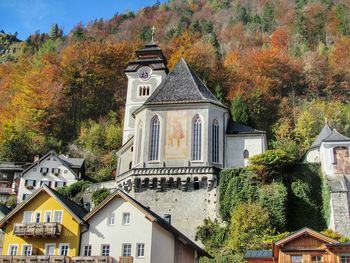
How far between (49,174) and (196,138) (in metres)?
21.0

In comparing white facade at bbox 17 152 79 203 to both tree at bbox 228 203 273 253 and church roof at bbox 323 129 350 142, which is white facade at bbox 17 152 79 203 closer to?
tree at bbox 228 203 273 253

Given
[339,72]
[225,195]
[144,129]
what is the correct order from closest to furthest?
1. [225,195]
2. [144,129]
3. [339,72]

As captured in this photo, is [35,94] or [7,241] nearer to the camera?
[7,241]

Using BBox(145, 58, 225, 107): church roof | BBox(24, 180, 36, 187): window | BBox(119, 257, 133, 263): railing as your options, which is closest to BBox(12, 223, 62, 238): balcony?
BBox(119, 257, 133, 263): railing

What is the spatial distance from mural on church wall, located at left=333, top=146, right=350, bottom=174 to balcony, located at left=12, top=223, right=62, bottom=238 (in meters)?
20.1

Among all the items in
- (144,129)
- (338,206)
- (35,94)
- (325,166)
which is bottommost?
(338,206)

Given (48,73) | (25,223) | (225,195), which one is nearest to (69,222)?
(25,223)

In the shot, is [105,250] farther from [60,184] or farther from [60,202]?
[60,184]

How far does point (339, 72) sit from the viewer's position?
214ft

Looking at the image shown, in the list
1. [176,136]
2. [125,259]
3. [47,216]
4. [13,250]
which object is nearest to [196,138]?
[176,136]

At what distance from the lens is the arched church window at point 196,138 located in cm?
3978

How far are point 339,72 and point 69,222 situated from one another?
154 ft

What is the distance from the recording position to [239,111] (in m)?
51.8

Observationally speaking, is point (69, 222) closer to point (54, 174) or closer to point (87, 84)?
point (54, 174)
